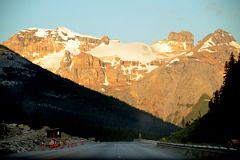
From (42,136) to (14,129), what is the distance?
7.85 metres

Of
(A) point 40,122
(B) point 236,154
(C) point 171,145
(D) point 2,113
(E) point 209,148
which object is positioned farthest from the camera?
(A) point 40,122

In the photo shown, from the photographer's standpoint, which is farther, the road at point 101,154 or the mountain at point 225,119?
the mountain at point 225,119

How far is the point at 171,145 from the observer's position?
7331cm

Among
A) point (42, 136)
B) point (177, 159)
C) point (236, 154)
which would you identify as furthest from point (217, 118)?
point (236, 154)

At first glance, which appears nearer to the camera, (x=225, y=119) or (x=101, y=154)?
(x=101, y=154)

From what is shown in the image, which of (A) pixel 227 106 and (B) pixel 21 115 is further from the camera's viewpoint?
(B) pixel 21 115

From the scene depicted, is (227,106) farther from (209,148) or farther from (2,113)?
(2,113)

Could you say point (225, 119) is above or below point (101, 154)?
above

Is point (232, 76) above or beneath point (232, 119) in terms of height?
above

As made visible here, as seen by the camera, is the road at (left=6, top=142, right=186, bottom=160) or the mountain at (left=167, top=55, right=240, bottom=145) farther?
the mountain at (left=167, top=55, right=240, bottom=145)

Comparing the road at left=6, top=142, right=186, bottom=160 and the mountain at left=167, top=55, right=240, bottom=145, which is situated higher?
the mountain at left=167, top=55, right=240, bottom=145

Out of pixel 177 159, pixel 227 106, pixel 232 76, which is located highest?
pixel 232 76

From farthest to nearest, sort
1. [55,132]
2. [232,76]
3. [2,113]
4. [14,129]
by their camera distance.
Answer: [2,113] < [232,76] < [14,129] < [55,132]

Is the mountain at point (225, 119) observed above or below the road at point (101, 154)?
above
